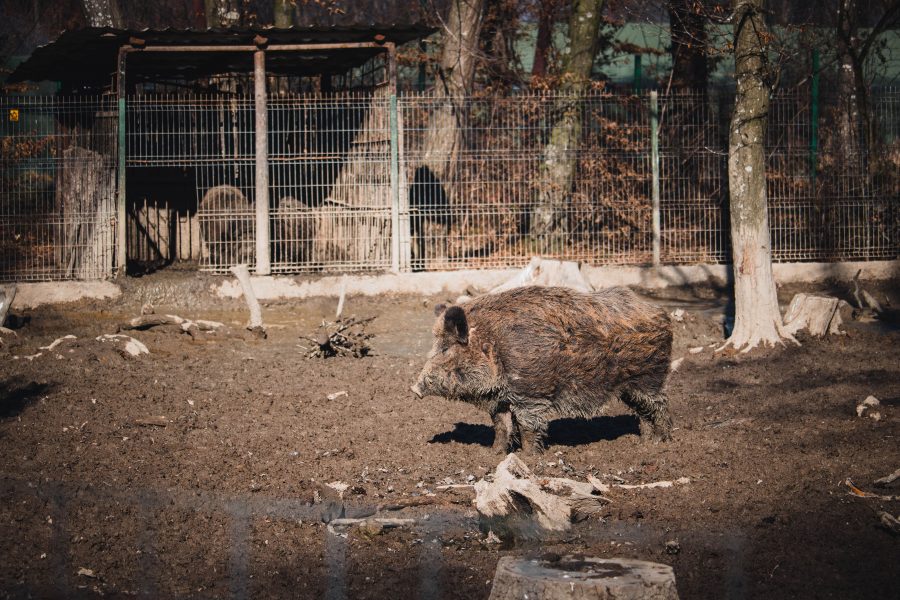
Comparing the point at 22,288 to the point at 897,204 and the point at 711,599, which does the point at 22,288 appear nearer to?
the point at 711,599

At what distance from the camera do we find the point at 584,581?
3.88 metres

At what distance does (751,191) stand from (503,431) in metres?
4.88

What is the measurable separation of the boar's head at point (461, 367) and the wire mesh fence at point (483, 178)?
7.53 metres

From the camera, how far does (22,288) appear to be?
13.6 meters

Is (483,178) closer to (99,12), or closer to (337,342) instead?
(337,342)

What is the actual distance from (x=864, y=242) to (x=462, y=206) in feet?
19.7

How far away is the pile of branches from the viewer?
1081cm

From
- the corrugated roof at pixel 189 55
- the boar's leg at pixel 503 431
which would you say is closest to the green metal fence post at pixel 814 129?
the corrugated roof at pixel 189 55

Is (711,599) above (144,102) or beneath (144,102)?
beneath

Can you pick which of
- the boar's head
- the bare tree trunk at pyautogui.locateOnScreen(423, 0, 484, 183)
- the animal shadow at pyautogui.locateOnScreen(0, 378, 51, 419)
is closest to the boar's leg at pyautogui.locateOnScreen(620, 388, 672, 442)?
the boar's head

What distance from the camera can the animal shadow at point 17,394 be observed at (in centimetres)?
838

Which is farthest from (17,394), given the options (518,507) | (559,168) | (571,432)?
(559,168)

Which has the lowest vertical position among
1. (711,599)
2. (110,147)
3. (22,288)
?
(711,599)

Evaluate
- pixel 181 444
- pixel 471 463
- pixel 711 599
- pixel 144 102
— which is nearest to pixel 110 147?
pixel 144 102
